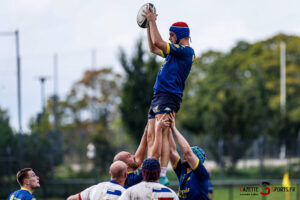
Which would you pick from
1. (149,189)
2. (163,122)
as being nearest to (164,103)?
(163,122)

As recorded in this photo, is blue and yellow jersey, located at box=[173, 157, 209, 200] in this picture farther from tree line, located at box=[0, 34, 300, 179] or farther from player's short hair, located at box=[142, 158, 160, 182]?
tree line, located at box=[0, 34, 300, 179]

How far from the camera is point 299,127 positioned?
47656 millimetres

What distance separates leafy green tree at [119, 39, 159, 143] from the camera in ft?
108

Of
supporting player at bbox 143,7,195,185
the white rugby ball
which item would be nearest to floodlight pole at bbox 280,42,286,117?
supporting player at bbox 143,7,195,185

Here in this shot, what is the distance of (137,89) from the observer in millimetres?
33125

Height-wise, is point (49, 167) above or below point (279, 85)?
below

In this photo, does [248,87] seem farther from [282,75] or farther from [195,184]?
[195,184]

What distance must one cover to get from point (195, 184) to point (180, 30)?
2502mm

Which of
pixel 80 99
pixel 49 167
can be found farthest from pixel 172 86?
pixel 80 99

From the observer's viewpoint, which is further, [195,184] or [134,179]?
[134,179]

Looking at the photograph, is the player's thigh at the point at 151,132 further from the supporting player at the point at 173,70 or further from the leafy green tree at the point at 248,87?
the leafy green tree at the point at 248,87

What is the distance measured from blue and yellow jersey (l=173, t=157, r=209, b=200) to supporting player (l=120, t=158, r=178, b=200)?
1087mm

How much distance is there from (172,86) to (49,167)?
73.8 ft

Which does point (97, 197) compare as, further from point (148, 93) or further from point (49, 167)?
point (148, 93)
